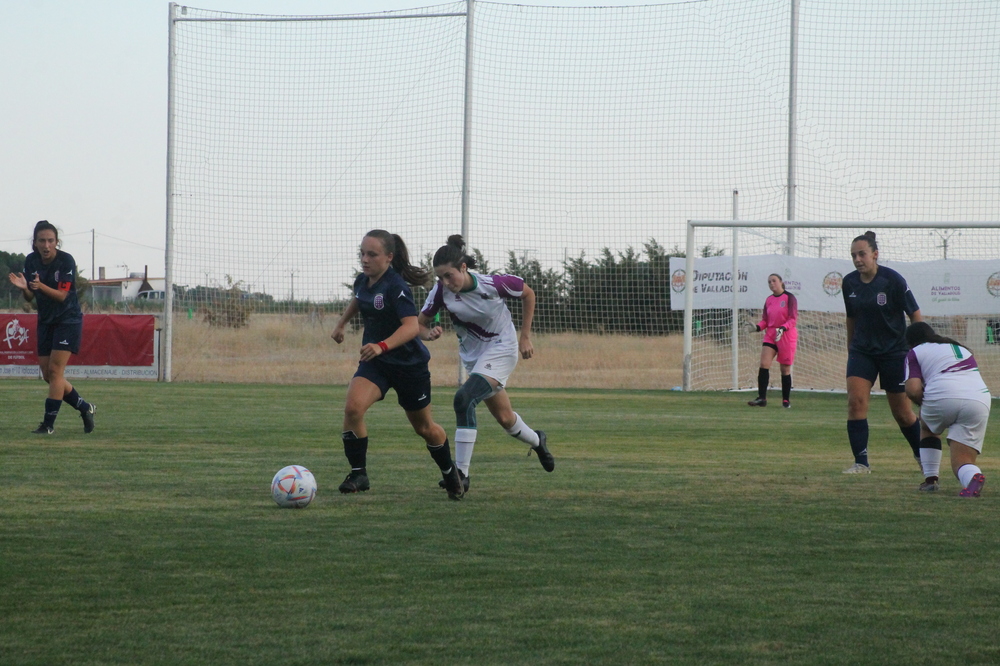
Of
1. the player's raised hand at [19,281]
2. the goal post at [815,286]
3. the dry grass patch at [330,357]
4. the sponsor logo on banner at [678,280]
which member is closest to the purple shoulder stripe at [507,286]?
the player's raised hand at [19,281]

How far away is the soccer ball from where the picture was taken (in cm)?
594

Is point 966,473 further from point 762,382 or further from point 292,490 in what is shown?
point 762,382

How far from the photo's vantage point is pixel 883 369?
818cm

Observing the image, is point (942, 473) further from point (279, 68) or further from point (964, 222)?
point (279, 68)

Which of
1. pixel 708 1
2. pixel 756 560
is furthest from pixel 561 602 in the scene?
pixel 708 1

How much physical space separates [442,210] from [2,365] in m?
8.99

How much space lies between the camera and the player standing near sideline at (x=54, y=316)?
33.8 ft

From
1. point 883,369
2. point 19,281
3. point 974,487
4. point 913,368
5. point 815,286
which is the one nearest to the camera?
point 974,487

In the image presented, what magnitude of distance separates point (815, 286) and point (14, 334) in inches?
593

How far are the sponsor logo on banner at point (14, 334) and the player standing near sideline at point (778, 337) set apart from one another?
1387 centimetres

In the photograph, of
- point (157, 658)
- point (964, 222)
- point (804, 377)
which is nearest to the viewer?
point (157, 658)

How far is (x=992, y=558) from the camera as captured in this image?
4742 millimetres

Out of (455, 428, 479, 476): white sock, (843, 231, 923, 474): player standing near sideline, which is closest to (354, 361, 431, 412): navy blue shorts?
(455, 428, 479, 476): white sock

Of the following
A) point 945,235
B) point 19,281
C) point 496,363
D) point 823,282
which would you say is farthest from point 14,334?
point 945,235
